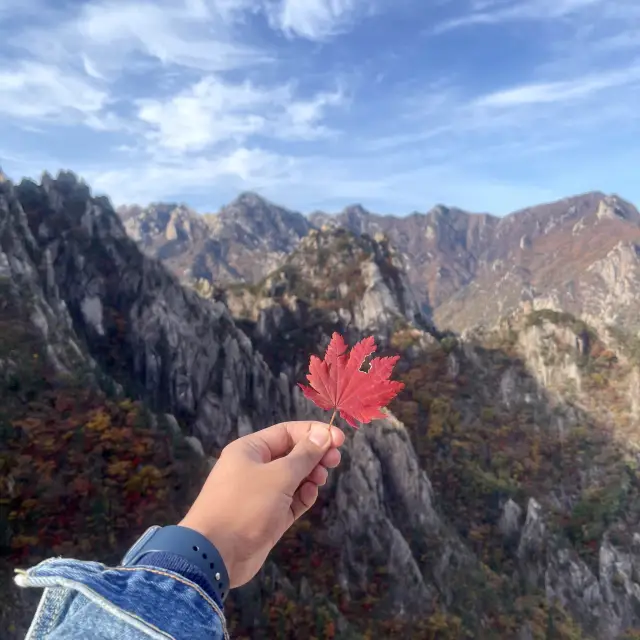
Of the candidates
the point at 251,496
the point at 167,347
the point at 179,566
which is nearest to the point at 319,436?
the point at 251,496

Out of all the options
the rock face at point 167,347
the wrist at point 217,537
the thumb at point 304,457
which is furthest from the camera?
the rock face at point 167,347

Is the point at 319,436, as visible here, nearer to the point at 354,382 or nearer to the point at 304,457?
the point at 304,457

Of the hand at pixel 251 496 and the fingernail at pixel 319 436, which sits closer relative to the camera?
the hand at pixel 251 496

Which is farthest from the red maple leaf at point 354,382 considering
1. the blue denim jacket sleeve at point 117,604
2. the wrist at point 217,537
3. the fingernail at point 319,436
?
the blue denim jacket sleeve at point 117,604

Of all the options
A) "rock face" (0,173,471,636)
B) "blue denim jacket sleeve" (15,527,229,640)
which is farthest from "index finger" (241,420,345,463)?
"rock face" (0,173,471,636)

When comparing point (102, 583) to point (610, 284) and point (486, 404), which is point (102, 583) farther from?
point (610, 284)

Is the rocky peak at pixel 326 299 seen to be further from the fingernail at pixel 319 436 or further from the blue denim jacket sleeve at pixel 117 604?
the blue denim jacket sleeve at pixel 117 604
